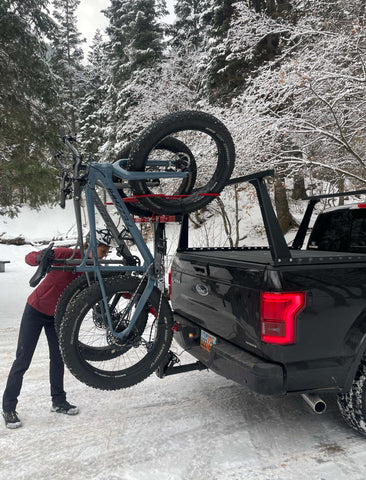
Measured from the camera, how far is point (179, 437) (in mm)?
3000

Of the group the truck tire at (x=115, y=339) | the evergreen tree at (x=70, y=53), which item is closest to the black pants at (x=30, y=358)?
the truck tire at (x=115, y=339)

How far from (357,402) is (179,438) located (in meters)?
1.41

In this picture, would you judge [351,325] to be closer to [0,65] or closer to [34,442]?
[34,442]

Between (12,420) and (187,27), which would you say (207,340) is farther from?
(187,27)

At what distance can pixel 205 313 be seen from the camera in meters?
3.36

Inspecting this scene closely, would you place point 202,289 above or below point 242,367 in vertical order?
above

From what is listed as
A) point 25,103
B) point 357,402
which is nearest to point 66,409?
point 357,402

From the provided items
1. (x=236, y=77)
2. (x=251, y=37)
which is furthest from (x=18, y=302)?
(x=236, y=77)

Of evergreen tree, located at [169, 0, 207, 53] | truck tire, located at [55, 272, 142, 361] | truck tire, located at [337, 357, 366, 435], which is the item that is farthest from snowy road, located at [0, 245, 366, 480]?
evergreen tree, located at [169, 0, 207, 53]

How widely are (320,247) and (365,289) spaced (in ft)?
6.17

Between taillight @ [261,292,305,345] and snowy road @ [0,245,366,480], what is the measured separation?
93 cm

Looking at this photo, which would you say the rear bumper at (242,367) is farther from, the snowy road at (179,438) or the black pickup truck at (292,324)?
the snowy road at (179,438)

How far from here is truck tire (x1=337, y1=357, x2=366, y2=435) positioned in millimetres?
2820

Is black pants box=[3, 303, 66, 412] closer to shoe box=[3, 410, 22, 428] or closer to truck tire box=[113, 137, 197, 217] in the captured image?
shoe box=[3, 410, 22, 428]
